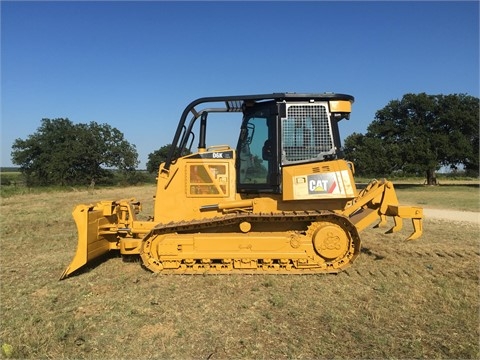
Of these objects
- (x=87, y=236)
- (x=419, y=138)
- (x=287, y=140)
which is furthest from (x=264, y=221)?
(x=419, y=138)

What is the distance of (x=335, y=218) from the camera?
7191 mm

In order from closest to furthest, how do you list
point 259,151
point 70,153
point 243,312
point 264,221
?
point 243,312 < point 264,221 < point 259,151 < point 70,153

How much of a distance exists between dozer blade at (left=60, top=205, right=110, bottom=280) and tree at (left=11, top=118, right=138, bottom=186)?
55.4 meters

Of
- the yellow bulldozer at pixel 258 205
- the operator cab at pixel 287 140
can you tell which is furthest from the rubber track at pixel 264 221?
the operator cab at pixel 287 140

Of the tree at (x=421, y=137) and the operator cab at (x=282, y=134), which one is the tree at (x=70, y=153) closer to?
the tree at (x=421, y=137)

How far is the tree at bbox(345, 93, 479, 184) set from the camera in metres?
40.9

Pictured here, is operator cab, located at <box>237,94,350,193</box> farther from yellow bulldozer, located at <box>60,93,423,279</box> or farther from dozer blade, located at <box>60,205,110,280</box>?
dozer blade, located at <box>60,205,110,280</box>

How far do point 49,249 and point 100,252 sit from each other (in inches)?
102

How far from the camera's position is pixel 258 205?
7570 mm

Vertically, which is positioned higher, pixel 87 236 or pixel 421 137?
pixel 421 137

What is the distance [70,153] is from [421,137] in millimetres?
45952

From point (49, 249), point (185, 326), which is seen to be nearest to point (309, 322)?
point (185, 326)

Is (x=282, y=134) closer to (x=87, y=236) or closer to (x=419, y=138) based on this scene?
(x=87, y=236)

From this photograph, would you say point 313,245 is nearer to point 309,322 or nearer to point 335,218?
point 335,218
